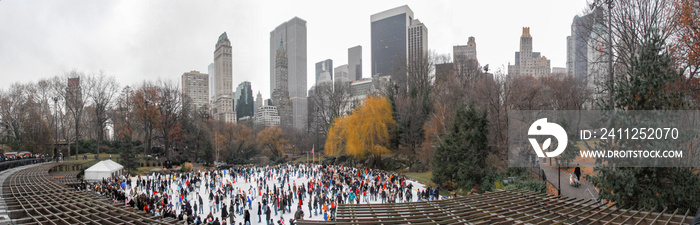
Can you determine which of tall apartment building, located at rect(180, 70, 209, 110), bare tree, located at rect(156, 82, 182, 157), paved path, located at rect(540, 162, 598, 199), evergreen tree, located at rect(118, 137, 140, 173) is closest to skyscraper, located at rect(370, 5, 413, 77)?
tall apartment building, located at rect(180, 70, 209, 110)

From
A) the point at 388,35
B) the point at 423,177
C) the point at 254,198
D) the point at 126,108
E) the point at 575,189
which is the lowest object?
the point at 254,198

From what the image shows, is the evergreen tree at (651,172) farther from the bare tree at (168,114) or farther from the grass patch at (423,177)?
the bare tree at (168,114)

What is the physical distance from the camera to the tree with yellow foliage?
3291 centimetres

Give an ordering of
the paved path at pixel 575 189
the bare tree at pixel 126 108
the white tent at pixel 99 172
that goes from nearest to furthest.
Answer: the paved path at pixel 575 189 → the white tent at pixel 99 172 → the bare tree at pixel 126 108

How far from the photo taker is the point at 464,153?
20.4m

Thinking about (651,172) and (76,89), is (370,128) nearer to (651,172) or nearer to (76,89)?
(651,172)

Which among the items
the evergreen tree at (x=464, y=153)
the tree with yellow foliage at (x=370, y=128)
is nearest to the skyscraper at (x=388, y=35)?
the tree with yellow foliage at (x=370, y=128)

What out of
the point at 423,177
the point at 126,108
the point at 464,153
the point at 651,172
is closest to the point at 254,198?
the point at 423,177

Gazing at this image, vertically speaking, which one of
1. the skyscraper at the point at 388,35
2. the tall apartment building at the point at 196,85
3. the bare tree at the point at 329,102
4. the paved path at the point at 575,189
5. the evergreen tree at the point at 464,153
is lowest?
the paved path at the point at 575,189

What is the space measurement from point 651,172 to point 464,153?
998 cm

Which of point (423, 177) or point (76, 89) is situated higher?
point (76, 89)

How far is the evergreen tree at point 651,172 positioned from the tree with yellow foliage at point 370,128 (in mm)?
21983

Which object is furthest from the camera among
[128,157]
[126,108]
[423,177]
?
[126,108]

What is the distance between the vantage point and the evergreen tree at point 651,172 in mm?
10625
